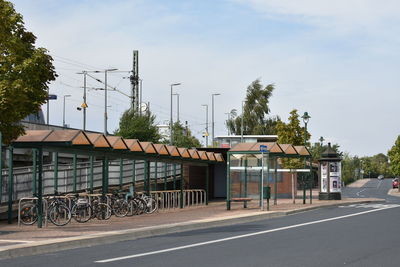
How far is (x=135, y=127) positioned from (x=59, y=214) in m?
43.9

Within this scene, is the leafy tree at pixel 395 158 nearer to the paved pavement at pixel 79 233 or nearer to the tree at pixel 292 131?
the tree at pixel 292 131

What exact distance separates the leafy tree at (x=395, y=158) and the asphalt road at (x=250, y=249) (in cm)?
6341

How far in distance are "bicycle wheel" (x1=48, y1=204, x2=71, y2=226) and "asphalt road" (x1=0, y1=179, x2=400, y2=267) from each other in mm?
4157

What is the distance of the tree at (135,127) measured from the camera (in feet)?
213

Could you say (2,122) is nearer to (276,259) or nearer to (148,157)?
(276,259)

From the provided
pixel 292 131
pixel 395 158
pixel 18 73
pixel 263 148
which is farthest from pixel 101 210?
pixel 395 158

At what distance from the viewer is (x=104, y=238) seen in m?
16.4

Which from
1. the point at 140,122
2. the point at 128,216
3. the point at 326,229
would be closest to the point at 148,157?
the point at 128,216

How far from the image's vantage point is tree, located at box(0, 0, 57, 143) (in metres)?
17.0

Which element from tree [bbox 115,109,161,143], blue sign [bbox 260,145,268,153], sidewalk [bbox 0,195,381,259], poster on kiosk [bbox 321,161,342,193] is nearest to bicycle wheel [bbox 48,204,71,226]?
sidewalk [bbox 0,195,381,259]

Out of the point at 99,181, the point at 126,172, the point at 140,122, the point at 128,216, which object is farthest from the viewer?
the point at 140,122

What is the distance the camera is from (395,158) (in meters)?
82.8

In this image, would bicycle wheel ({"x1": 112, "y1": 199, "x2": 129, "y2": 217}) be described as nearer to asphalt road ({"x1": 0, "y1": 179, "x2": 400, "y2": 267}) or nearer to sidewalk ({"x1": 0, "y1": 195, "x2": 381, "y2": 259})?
sidewalk ({"x1": 0, "y1": 195, "x2": 381, "y2": 259})

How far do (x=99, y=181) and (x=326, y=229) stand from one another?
14946 mm
